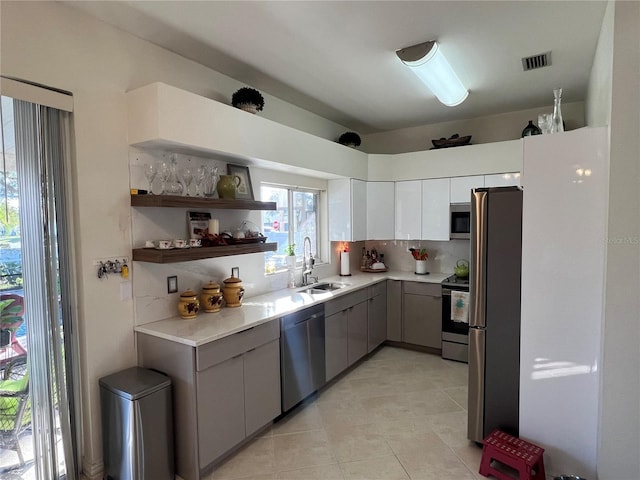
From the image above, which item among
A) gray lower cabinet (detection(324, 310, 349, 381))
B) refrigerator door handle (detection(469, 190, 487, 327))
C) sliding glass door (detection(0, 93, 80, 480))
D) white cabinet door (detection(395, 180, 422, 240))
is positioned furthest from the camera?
white cabinet door (detection(395, 180, 422, 240))

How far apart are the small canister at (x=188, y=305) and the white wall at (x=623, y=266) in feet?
8.37

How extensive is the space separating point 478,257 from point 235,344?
68.7 inches

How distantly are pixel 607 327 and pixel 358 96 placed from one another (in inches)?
111

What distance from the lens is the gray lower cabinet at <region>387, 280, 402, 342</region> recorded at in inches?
175

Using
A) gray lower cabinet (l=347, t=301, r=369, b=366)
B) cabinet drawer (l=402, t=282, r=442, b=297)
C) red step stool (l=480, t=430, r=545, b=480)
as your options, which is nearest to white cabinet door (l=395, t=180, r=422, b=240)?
cabinet drawer (l=402, t=282, r=442, b=297)

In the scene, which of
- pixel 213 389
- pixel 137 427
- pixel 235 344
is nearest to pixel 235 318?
pixel 235 344

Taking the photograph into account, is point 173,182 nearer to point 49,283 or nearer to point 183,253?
point 183,253

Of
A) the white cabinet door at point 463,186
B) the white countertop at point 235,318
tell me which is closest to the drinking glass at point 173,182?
the white countertop at point 235,318

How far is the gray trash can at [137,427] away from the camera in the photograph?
2.01 m

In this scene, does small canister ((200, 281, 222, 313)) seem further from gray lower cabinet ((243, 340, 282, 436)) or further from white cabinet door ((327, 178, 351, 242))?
white cabinet door ((327, 178, 351, 242))

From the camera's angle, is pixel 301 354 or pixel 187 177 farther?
pixel 301 354

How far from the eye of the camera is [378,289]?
4.33 meters

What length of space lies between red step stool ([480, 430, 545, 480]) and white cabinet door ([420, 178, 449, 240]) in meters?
2.50

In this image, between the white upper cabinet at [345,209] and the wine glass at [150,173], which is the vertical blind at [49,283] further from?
the white upper cabinet at [345,209]
